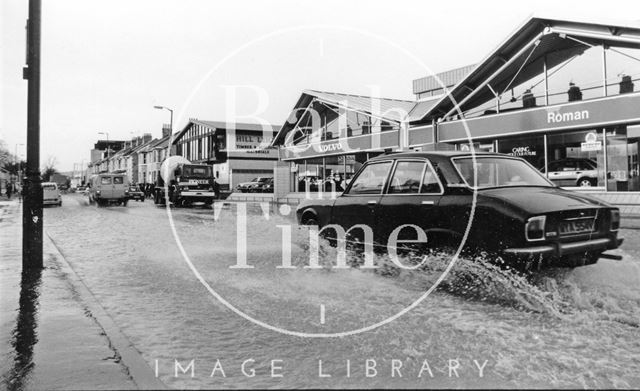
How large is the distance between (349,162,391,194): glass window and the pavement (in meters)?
3.54

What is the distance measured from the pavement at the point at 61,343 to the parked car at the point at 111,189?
2713 centimetres

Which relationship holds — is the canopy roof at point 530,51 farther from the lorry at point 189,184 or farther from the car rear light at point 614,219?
the car rear light at point 614,219

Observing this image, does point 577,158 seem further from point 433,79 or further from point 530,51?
point 433,79

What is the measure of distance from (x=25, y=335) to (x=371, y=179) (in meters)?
4.28

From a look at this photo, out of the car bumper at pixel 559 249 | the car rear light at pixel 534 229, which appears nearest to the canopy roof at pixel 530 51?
the car bumper at pixel 559 249

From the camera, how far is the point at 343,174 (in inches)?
1179

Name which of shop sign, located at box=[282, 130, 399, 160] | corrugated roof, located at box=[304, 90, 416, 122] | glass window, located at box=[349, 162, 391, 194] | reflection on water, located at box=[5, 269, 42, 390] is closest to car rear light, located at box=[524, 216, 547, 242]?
glass window, located at box=[349, 162, 391, 194]

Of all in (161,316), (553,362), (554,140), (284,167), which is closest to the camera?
(553,362)

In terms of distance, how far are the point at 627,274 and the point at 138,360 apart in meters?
5.80

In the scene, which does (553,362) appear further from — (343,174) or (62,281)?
(343,174)

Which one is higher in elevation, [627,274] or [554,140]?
[554,140]

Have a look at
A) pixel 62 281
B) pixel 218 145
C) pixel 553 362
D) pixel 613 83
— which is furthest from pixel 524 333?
pixel 218 145

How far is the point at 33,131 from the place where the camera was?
6.75 metres

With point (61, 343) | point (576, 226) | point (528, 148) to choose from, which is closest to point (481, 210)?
point (576, 226)
